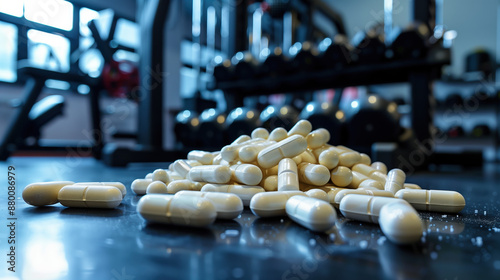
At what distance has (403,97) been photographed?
698 centimetres

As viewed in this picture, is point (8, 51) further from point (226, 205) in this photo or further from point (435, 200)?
point (435, 200)

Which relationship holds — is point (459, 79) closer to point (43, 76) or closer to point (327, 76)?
point (327, 76)

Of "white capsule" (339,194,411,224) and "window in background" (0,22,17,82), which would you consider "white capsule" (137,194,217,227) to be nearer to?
"white capsule" (339,194,411,224)

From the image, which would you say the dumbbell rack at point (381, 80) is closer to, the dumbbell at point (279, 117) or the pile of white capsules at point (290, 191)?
the dumbbell at point (279, 117)

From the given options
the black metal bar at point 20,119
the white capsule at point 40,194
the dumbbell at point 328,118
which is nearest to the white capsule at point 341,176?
the white capsule at point 40,194

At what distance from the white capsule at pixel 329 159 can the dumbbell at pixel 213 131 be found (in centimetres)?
186

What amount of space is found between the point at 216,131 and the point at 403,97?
5.45 metres

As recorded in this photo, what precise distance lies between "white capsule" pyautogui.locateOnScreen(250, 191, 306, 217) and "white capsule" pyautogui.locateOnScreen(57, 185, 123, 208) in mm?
335

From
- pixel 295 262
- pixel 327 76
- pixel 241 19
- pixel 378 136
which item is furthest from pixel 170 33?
pixel 295 262

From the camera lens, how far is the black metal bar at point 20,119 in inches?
115

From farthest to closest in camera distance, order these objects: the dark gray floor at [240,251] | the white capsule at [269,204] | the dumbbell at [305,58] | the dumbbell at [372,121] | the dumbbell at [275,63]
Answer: the dumbbell at [275,63]
the dumbbell at [305,58]
the dumbbell at [372,121]
the white capsule at [269,204]
the dark gray floor at [240,251]

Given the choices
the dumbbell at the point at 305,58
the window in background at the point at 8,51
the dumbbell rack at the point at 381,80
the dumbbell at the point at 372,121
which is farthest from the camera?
the window in background at the point at 8,51

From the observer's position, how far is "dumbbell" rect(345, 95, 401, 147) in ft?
7.25

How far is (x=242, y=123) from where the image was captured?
255 cm
